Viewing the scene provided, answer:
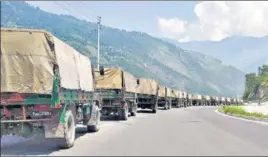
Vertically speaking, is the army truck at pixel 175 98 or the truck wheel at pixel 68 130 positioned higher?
the army truck at pixel 175 98

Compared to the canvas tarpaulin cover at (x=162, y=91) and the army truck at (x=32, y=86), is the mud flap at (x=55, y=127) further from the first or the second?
the canvas tarpaulin cover at (x=162, y=91)

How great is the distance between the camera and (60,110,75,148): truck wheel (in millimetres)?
12082

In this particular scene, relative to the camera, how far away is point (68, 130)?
41.2 ft

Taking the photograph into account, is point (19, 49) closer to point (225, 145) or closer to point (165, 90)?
point (225, 145)

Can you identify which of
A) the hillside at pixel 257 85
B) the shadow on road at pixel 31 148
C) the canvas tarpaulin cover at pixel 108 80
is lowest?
the shadow on road at pixel 31 148

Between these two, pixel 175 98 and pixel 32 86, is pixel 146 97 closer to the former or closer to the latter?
pixel 175 98

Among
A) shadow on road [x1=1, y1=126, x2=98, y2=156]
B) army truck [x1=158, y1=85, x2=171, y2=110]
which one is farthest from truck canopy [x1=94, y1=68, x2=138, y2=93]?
army truck [x1=158, y1=85, x2=171, y2=110]

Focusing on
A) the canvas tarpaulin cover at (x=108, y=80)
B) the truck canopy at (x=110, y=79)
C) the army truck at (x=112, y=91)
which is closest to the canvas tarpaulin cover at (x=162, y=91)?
the truck canopy at (x=110, y=79)

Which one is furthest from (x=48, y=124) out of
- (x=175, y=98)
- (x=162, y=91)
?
(x=175, y=98)

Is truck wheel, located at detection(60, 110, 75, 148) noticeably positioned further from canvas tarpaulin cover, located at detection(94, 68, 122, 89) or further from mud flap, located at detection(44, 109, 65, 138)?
canvas tarpaulin cover, located at detection(94, 68, 122, 89)

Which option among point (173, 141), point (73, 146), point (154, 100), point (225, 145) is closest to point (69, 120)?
point (73, 146)

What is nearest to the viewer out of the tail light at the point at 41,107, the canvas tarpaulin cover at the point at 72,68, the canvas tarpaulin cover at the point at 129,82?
the tail light at the point at 41,107

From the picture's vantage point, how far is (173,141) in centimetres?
1466

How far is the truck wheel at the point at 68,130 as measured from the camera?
12.1 metres
